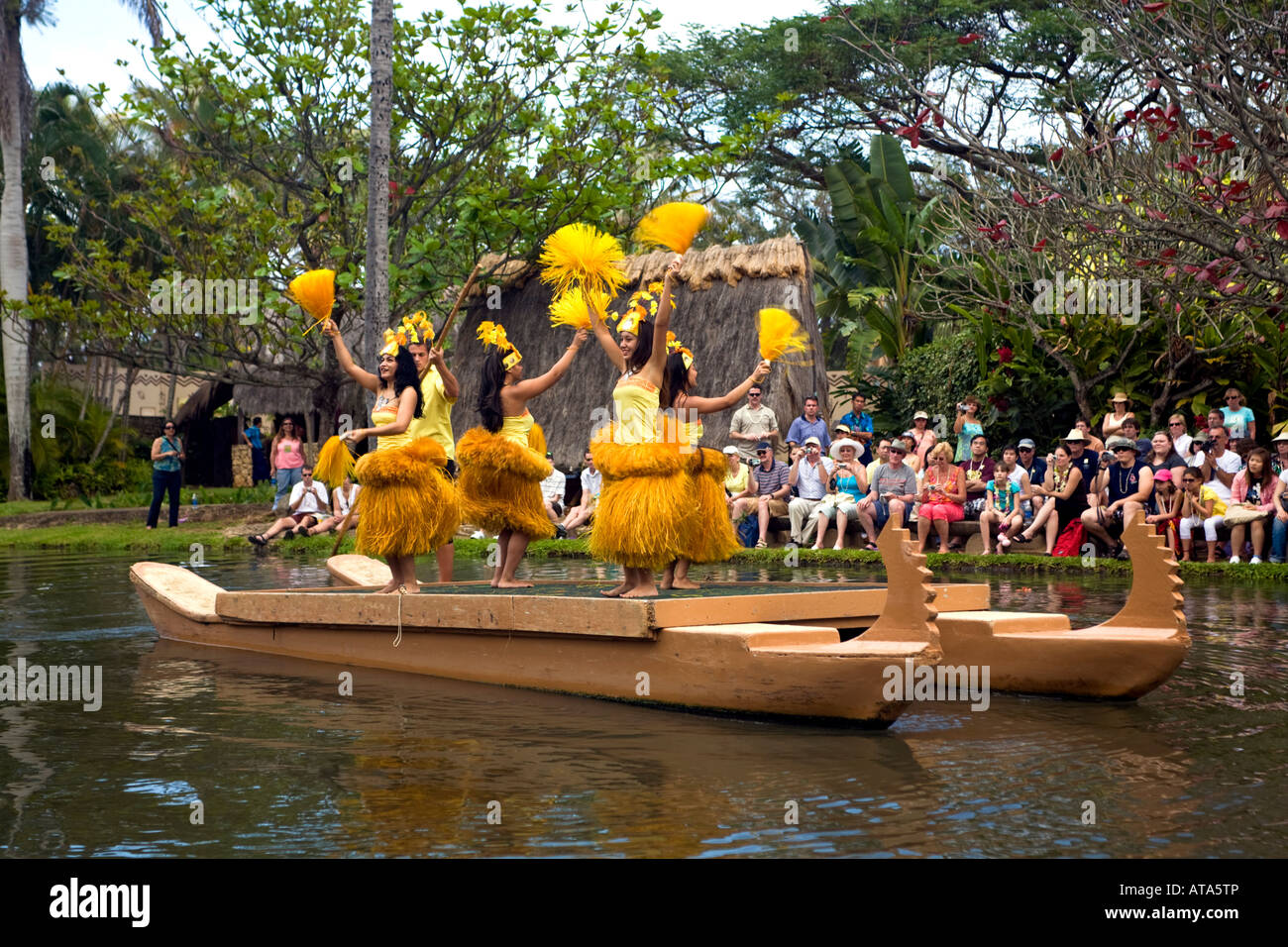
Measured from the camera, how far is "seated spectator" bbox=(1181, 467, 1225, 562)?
11242 millimetres

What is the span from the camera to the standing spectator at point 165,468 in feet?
53.8

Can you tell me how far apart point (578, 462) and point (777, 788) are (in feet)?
42.3

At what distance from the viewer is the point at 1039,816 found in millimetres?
4176

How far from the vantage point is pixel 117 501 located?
67.4 feet

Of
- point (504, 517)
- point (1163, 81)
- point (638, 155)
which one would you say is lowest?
point (504, 517)

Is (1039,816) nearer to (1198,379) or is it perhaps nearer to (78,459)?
(1198,379)

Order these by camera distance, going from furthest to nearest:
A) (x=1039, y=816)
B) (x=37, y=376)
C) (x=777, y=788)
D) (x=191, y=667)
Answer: (x=37, y=376) < (x=191, y=667) < (x=777, y=788) < (x=1039, y=816)

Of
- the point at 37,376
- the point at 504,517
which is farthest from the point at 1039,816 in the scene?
the point at 37,376

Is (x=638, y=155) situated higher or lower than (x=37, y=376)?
higher

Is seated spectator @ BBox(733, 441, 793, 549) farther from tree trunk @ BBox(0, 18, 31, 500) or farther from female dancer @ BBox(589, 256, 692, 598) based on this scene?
tree trunk @ BBox(0, 18, 31, 500)

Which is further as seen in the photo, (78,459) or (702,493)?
(78,459)

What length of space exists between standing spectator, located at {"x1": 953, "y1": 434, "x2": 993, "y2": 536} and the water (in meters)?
5.65

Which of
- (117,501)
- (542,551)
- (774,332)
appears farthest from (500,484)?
(117,501)
